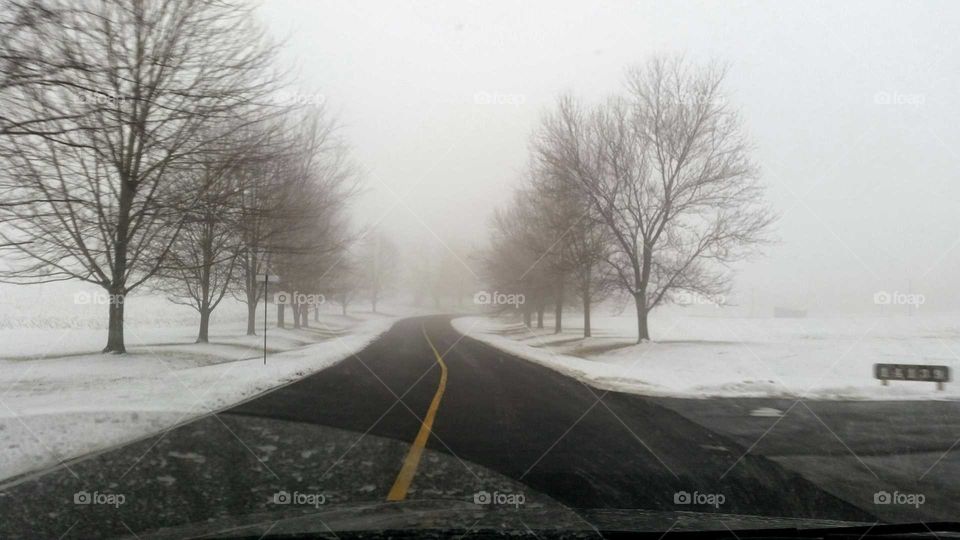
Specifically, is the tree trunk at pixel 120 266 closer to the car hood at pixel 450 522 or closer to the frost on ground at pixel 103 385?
the frost on ground at pixel 103 385

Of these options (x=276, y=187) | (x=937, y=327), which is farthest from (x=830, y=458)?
(x=937, y=327)

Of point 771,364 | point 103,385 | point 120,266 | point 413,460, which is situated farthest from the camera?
point 771,364

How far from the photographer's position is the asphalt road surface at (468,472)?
4.46 meters

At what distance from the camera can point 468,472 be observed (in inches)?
242

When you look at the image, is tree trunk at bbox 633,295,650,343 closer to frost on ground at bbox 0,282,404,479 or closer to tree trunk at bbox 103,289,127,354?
frost on ground at bbox 0,282,404,479

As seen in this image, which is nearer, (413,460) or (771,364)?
(413,460)

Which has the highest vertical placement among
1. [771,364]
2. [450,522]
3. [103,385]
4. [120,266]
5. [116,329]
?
[120,266]

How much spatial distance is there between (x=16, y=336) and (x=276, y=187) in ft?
47.1

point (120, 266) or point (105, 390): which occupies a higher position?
point (120, 266)

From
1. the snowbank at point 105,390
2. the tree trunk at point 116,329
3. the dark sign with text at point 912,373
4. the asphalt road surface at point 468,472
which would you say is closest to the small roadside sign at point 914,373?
the dark sign with text at point 912,373

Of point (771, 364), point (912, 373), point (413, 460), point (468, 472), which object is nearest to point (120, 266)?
point (413, 460)

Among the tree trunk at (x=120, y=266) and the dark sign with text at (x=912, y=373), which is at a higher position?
the tree trunk at (x=120, y=266)

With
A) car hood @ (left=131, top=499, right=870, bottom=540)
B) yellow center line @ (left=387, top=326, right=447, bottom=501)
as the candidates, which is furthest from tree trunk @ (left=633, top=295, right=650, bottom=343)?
car hood @ (left=131, top=499, right=870, bottom=540)

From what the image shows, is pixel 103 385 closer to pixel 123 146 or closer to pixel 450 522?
pixel 123 146
